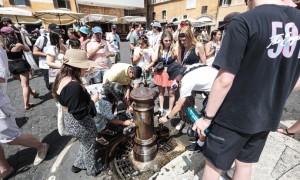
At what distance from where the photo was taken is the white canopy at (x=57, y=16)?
974 centimetres

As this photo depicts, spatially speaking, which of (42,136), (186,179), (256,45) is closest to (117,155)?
(186,179)

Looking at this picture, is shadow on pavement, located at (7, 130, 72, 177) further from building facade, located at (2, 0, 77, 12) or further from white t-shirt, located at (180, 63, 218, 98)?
building facade, located at (2, 0, 77, 12)

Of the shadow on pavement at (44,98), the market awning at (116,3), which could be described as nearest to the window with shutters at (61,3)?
the market awning at (116,3)

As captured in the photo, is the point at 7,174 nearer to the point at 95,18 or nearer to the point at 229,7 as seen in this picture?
the point at 95,18

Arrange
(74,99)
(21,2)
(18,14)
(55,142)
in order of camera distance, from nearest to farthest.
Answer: (74,99)
(55,142)
(18,14)
(21,2)

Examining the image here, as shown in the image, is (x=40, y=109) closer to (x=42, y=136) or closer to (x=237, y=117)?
(x=42, y=136)

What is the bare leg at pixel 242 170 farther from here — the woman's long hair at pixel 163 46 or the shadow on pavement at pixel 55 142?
the shadow on pavement at pixel 55 142

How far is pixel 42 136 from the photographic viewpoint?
328 centimetres

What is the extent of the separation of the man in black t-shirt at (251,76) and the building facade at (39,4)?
73.6 feet

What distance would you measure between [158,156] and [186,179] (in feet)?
2.06

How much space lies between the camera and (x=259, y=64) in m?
1.12

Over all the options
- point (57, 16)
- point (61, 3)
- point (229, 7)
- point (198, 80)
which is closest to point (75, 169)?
point (198, 80)

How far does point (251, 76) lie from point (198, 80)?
873 millimetres

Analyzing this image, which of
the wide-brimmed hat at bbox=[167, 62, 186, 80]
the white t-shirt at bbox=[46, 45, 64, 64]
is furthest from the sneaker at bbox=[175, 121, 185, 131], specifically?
the white t-shirt at bbox=[46, 45, 64, 64]
